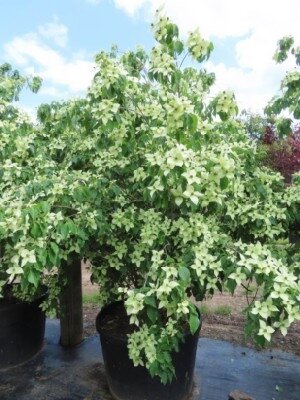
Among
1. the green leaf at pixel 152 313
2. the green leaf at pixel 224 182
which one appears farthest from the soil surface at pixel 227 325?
the green leaf at pixel 224 182

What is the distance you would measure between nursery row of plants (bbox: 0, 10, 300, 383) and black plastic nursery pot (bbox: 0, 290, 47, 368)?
682mm

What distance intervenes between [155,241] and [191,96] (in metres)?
0.86

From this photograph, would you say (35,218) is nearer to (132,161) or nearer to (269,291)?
(132,161)

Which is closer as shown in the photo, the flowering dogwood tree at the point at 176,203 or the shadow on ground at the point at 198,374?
the flowering dogwood tree at the point at 176,203

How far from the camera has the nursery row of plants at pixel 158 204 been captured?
6.37ft

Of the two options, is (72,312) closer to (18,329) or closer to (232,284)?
(18,329)

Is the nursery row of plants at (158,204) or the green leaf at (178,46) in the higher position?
the green leaf at (178,46)

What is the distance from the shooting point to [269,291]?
1.87 m

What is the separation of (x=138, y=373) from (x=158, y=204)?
1378 mm

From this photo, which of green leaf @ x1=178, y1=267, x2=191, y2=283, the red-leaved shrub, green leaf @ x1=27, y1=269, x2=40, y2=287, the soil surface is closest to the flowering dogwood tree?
green leaf @ x1=178, y1=267, x2=191, y2=283

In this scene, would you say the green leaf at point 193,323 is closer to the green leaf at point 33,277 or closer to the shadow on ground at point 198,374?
the green leaf at point 33,277

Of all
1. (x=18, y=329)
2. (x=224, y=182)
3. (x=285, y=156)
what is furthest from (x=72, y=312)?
(x=285, y=156)

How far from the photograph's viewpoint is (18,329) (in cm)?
349

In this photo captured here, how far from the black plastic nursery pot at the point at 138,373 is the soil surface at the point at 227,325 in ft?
3.24
